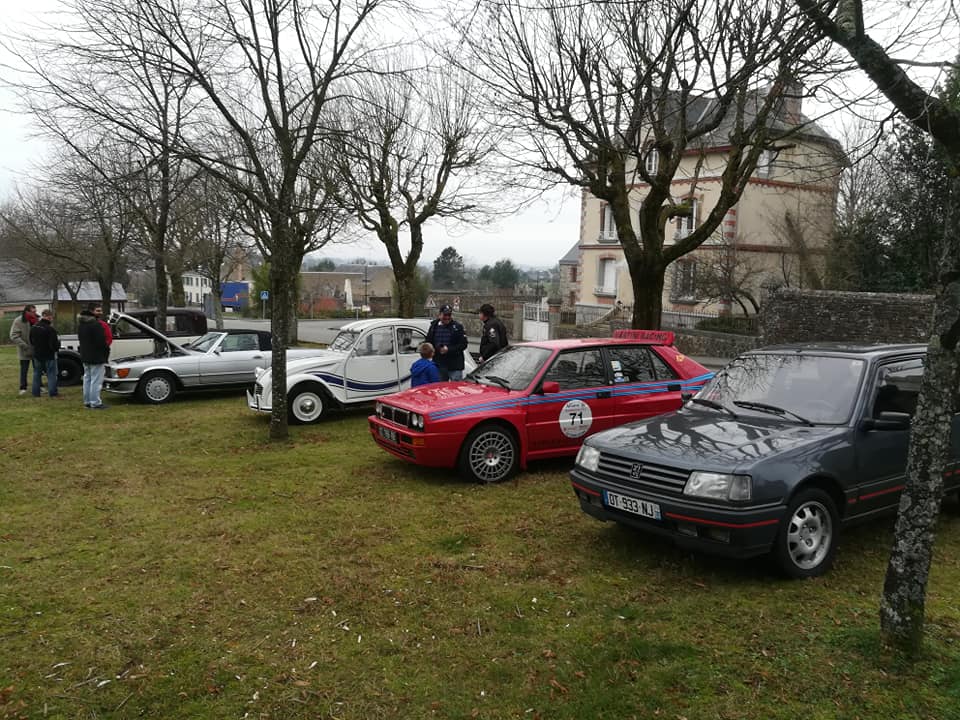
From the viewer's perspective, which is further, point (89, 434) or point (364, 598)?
point (89, 434)

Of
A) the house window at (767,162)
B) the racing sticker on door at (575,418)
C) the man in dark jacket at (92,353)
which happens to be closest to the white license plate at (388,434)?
the racing sticker on door at (575,418)

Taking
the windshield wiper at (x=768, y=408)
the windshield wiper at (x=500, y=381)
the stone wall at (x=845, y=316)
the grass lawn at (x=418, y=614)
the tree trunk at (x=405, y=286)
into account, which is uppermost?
the tree trunk at (x=405, y=286)

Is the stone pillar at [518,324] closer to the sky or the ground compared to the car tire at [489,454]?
closer to the sky

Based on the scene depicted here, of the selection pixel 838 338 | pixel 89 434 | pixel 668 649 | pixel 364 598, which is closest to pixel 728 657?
pixel 668 649

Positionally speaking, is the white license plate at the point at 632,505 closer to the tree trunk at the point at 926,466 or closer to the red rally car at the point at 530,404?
the tree trunk at the point at 926,466

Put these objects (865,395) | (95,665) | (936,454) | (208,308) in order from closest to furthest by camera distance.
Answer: (936,454) → (95,665) → (865,395) → (208,308)

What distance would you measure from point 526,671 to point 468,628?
1.87ft

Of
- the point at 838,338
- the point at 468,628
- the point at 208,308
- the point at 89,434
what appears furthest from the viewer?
the point at 208,308

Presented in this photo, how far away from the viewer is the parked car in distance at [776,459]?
14.7 ft

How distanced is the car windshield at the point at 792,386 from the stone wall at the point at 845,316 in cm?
769

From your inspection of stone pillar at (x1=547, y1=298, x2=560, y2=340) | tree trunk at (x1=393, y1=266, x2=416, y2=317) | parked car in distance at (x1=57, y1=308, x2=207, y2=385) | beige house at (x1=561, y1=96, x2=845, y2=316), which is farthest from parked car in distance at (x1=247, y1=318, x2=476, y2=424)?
stone pillar at (x1=547, y1=298, x2=560, y2=340)

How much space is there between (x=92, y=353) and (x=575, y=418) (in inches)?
353

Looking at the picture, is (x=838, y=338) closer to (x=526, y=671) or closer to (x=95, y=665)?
(x=526, y=671)

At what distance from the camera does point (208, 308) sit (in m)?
32.9
